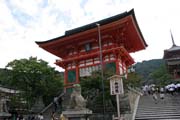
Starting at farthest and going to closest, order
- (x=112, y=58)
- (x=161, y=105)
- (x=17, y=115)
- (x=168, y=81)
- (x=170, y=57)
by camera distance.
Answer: (x=170, y=57)
(x=168, y=81)
(x=17, y=115)
(x=112, y=58)
(x=161, y=105)

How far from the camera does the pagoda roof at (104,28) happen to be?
23.2m

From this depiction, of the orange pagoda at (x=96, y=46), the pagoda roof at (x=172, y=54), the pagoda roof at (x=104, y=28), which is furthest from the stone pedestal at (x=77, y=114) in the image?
the pagoda roof at (x=172, y=54)

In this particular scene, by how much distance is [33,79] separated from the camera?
29406mm

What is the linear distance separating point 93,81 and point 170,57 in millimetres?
34370

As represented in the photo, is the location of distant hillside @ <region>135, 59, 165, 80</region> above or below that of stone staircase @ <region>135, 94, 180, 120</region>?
above

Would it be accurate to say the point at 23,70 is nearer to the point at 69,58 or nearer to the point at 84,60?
the point at 69,58

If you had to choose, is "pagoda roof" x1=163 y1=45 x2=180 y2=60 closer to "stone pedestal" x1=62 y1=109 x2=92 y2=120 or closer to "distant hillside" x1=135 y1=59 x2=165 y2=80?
"distant hillside" x1=135 y1=59 x2=165 y2=80

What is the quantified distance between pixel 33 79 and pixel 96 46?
31.7ft

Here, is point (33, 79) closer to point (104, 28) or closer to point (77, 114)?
point (104, 28)

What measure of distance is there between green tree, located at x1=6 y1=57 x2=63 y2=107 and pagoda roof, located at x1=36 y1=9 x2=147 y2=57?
9.48 ft

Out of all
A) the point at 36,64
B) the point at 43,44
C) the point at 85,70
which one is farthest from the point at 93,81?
the point at 36,64

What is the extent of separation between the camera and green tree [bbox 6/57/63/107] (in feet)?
93.1

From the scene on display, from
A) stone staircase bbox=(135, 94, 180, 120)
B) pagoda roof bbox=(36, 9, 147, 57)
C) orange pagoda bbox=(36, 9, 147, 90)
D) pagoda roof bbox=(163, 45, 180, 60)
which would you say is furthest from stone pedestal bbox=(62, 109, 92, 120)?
pagoda roof bbox=(163, 45, 180, 60)

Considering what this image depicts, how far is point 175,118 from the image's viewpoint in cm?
1348
